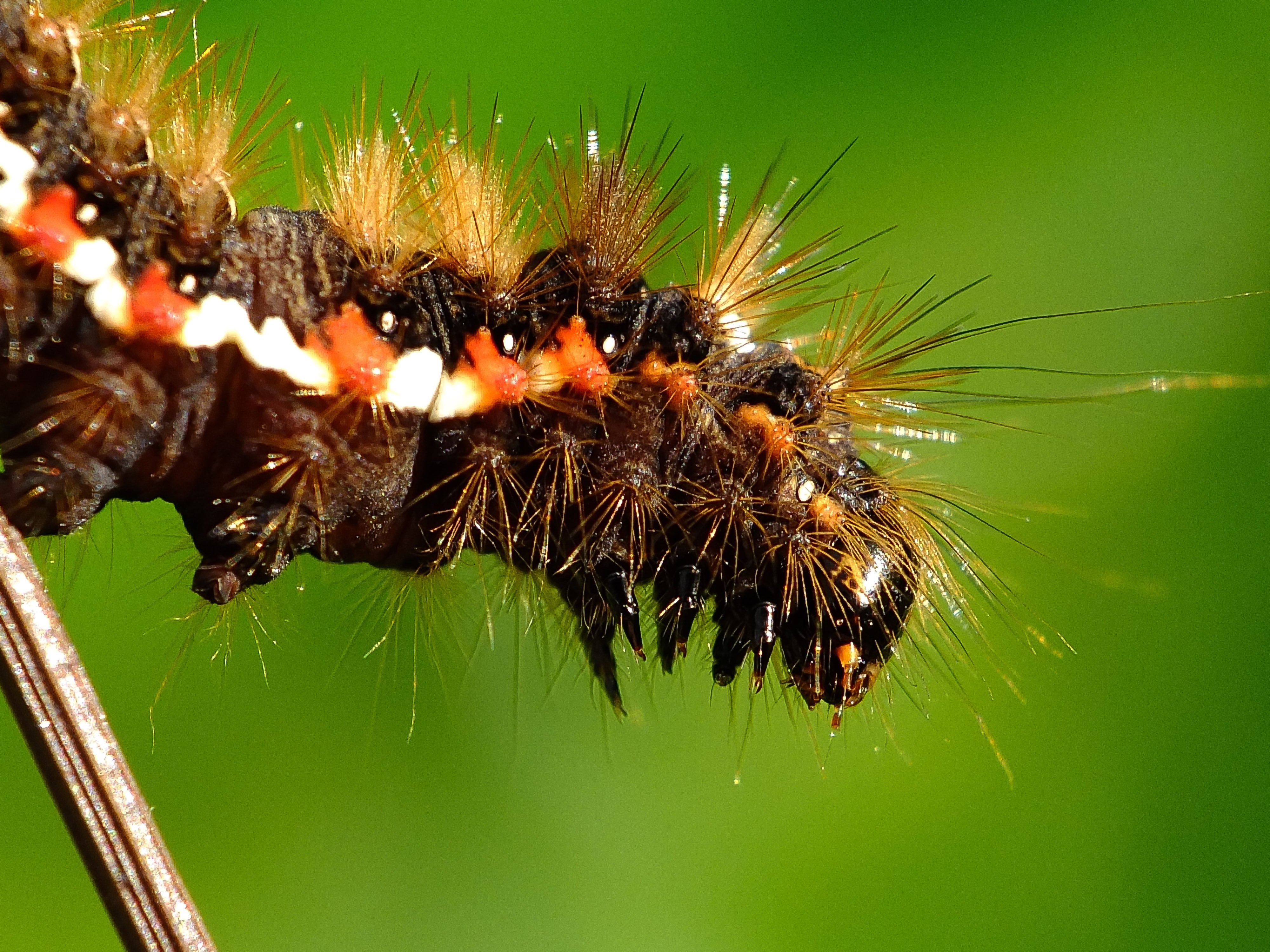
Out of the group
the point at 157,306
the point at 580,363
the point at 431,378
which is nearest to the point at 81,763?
the point at 157,306

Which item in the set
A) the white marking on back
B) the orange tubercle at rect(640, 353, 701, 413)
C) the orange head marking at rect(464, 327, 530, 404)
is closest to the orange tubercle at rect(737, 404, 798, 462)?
the orange tubercle at rect(640, 353, 701, 413)

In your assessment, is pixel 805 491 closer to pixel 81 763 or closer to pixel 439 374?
pixel 439 374

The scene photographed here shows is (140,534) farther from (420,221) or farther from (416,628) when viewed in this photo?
(420,221)

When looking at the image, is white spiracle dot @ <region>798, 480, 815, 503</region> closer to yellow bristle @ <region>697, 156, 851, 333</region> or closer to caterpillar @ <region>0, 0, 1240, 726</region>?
caterpillar @ <region>0, 0, 1240, 726</region>

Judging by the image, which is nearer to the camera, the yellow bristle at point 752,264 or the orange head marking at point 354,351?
the orange head marking at point 354,351

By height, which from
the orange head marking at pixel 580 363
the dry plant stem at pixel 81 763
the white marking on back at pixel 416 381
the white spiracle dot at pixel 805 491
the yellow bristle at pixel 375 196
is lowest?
the dry plant stem at pixel 81 763

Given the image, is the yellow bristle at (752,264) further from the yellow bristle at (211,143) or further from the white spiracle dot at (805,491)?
the yellow bristle at (211,143)

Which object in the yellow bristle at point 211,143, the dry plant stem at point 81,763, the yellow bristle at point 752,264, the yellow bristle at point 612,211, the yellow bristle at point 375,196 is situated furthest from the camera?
the yellow bristle at point 752,264

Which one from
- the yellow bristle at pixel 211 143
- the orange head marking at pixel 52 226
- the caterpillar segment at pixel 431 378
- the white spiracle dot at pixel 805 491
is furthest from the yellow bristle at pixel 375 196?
the white spiracle dot at pixel 805 491

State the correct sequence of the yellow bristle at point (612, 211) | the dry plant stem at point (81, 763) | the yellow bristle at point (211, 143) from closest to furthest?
the dry plant stem at point (81, 763) < the yellow bristle at point (211, 143) < the yellow bristle at point (612, 211)

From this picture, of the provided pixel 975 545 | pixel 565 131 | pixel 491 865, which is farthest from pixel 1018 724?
pixel 565 131
